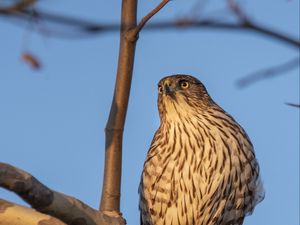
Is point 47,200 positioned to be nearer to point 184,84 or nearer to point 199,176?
point 199,176

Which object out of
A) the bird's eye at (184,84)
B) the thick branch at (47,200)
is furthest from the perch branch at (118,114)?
the bird's eye at (184,84)

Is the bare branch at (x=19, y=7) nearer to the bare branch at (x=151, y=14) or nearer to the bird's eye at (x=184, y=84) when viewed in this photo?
the bare branch at (x=151, y=14)

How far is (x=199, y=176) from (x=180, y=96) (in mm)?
1080

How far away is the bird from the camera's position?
5.64 meters

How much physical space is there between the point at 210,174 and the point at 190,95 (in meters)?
1.14

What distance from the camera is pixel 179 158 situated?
5.75 metres

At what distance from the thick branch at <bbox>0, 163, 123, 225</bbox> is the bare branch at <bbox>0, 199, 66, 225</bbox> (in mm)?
178

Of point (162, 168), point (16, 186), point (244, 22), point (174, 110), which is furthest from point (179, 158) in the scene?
point (244, 22)

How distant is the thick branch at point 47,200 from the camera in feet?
9.46

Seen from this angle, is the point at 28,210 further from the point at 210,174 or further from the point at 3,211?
the point at 210,174

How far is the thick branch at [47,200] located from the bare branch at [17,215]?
18cm

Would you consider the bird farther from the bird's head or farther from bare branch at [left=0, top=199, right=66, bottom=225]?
bare branch at [left=0, top=199, right=66, bottom=225]

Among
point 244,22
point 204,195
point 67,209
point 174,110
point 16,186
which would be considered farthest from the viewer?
point 174,110

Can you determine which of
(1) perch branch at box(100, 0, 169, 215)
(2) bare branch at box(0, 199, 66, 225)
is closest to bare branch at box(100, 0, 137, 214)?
(1) perch branch at box(100, 0, 169, 215)
